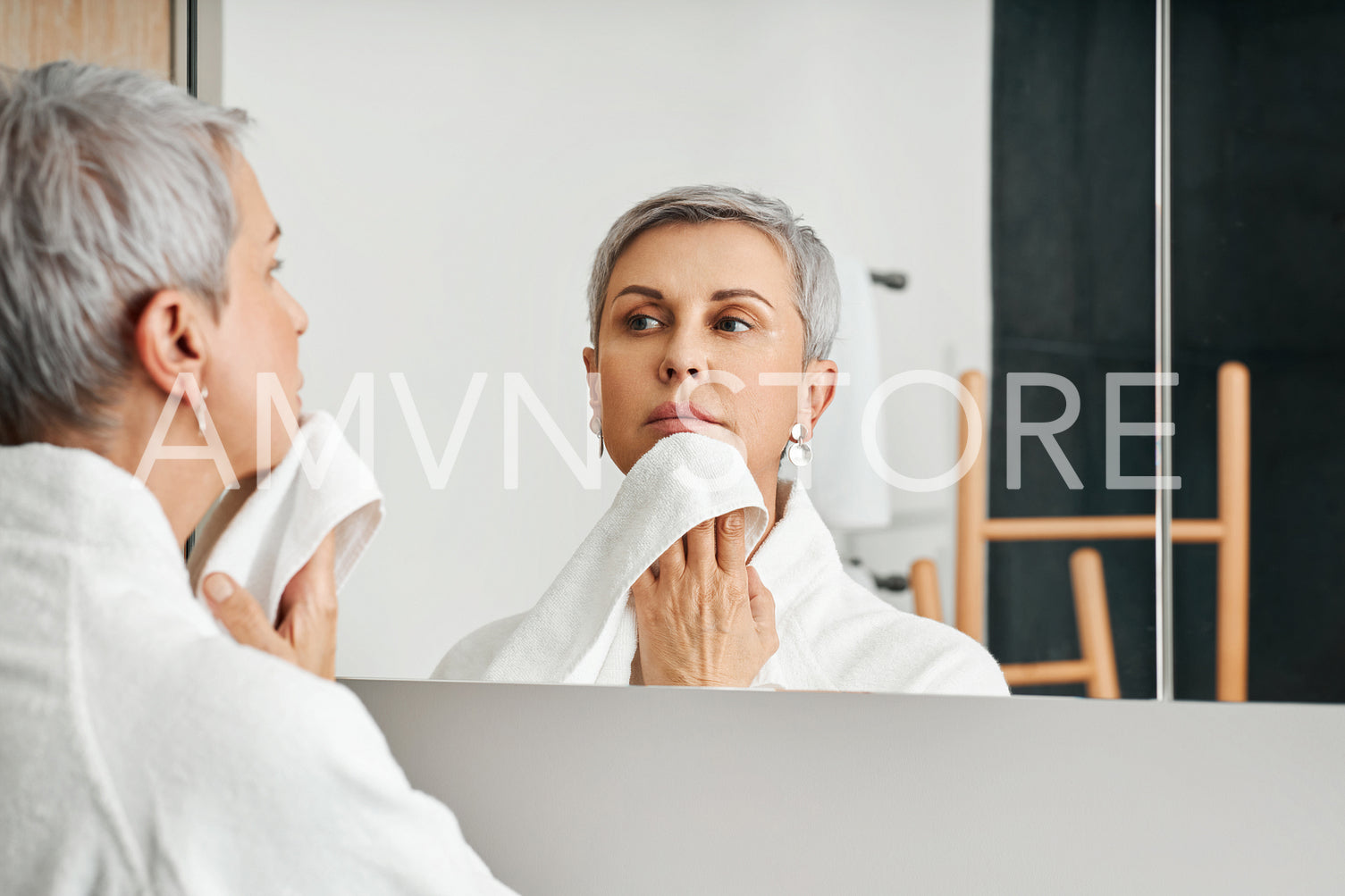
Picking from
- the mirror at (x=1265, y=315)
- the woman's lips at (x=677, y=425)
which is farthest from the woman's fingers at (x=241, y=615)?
the mirror at (x=1265, y=315)

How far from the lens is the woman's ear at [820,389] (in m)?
0.73

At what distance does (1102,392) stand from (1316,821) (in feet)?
1.18

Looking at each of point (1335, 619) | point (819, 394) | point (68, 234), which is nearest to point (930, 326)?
point (819, 394)

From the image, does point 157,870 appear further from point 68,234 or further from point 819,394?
point 819,394

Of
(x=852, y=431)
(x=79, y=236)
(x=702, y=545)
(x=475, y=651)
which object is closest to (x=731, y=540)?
(x=702, y=545)

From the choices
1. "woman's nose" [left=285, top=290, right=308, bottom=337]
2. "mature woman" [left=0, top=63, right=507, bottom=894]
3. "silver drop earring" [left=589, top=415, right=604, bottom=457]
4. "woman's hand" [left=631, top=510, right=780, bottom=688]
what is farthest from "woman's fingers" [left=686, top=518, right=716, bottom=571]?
"woman's nose" [left=285, top=290, right=308, bottom=337]

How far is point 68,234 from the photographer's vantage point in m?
0.62

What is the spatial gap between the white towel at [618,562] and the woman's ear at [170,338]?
0.31 m

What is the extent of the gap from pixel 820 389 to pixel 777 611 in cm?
18

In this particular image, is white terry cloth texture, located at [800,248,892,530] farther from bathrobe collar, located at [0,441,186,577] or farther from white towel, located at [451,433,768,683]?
bathrobe collar, located at [0,441,186,577]

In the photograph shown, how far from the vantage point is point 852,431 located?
28.9 inches

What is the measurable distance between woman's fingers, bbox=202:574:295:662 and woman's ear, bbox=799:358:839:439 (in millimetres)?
465

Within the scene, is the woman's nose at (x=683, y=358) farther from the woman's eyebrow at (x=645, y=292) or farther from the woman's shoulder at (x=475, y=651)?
the woman's shoulder at (x=475, y=651)

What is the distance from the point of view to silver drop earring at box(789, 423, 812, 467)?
737mm
